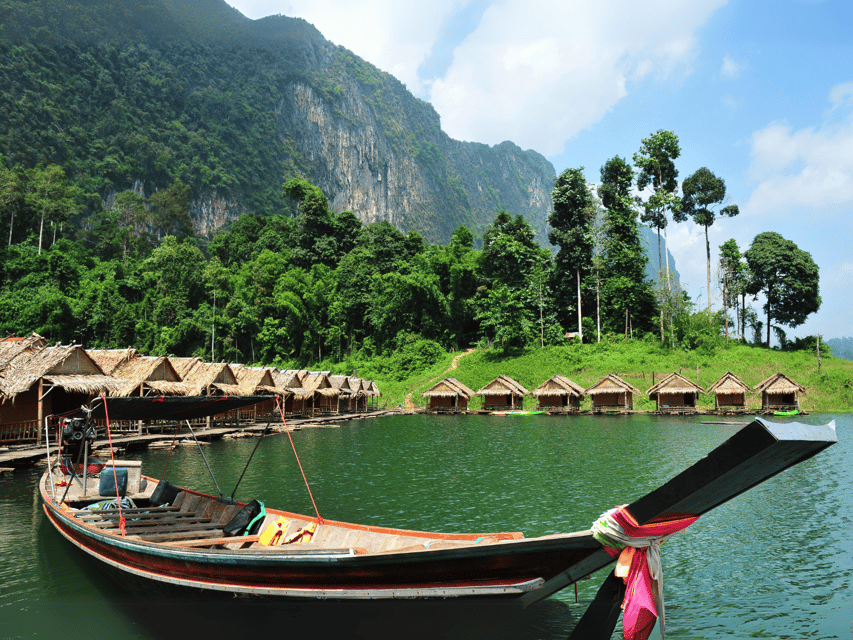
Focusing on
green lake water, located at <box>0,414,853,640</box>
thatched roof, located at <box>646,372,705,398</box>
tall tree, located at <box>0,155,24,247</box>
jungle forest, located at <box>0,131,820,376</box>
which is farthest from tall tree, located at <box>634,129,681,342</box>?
tall tree, located at <box>0,155,24,247</box>

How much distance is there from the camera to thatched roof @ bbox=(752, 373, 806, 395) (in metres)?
32.9

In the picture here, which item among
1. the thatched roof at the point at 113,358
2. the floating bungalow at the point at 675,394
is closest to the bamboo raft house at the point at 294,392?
the thatched roof at the point at 113,358

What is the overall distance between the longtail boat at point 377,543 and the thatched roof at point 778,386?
35.1m

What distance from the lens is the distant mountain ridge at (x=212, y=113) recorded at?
232 feet

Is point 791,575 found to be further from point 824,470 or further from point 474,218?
point 474,218

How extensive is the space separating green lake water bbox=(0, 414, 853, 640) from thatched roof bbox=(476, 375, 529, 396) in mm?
18082

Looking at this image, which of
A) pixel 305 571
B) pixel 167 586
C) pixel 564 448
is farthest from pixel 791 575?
pixel 564 448

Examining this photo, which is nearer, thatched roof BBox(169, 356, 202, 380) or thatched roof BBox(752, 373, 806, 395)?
thatched roof BBox(169, 356, 202, 380)

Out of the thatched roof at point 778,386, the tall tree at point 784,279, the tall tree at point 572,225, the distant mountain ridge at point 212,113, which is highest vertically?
the distant mountain ridge at point 212,113

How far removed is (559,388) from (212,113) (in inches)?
3345

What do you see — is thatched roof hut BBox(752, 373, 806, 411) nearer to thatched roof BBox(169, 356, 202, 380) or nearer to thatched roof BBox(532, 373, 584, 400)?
thatched roof BBox(532, 373, 584, 400)

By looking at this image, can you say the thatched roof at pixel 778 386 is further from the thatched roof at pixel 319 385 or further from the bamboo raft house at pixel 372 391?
the thatched roof at pixel 319 385

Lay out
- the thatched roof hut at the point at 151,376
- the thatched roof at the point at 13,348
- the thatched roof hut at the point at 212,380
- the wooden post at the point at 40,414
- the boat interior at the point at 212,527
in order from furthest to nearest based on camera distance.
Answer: the thatched roof hut at the point at 212,380, the thatched roof hut at the point at 151,376, the thatched roof at the point at 13,348, the wooden post at the point at 40,414, the boat interior at the point at 212,527

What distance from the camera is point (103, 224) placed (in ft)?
213
